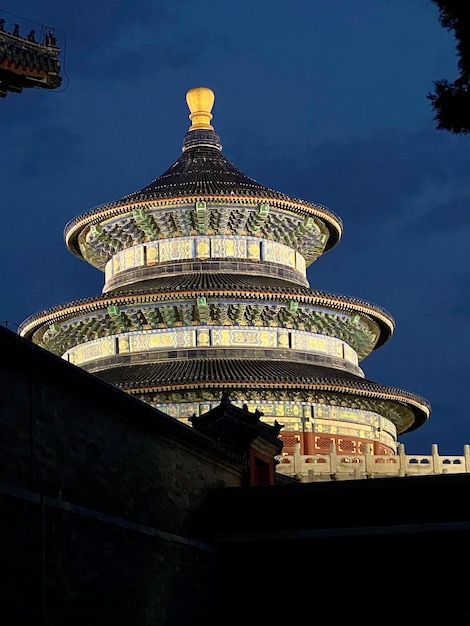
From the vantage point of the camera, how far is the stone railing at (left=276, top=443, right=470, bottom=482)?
3891 cm

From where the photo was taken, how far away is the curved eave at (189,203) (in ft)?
160

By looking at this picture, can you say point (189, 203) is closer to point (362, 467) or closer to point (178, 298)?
point (178, 298)

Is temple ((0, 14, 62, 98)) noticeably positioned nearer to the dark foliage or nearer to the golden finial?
the dark foliage

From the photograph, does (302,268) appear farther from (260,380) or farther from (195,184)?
(260,380)

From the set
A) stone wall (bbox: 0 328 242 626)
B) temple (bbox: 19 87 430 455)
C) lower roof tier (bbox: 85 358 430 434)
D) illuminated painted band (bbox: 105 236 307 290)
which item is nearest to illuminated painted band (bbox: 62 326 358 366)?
temple (bbox: 19 87 430 455)

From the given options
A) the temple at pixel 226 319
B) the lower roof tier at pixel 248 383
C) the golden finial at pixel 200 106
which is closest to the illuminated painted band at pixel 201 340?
the temple at pixel 226 319

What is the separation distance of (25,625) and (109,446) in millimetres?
4376

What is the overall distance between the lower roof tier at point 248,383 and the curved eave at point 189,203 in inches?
236

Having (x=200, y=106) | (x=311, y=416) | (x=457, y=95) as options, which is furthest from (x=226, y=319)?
(x=457, y=95)

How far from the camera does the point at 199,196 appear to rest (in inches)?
1911

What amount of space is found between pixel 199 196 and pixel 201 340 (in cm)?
531

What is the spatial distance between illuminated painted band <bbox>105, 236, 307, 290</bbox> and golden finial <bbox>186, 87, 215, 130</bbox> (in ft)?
21.9

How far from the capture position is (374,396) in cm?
4534

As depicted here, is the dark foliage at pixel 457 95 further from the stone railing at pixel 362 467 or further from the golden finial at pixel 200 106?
the golden finial at pixel 200 106
